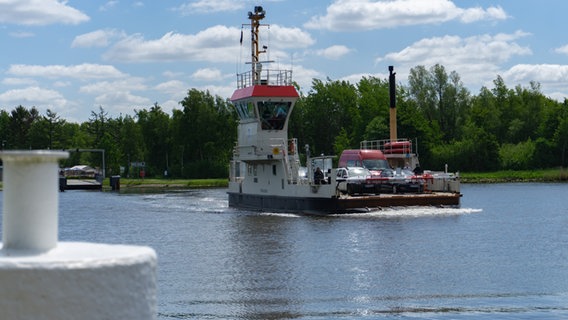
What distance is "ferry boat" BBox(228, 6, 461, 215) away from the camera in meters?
41.6

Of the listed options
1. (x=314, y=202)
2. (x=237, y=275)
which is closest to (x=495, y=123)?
(x=314, y=202)

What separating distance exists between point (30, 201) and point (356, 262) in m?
21.0

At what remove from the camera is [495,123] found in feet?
391

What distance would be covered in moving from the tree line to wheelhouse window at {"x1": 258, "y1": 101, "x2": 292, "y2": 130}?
177 ft

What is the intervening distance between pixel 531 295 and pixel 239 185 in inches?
1407

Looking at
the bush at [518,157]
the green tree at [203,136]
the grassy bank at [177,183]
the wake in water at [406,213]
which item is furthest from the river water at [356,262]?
the green tree at [203,136]

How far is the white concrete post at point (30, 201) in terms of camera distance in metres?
3.36

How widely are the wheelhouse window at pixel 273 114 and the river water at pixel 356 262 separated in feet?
16.6

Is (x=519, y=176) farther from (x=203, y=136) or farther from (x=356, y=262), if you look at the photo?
(x=356, y=262)

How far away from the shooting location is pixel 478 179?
10100cm

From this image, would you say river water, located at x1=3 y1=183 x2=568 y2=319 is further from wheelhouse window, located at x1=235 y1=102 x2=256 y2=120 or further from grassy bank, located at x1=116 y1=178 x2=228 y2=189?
grassy bank, located at x1=116 y1=178 x2=228 y2=189

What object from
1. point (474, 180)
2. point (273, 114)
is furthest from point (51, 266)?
point (474, 180)

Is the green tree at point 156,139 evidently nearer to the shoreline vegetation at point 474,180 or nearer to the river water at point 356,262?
the shoreline vegetation at point 474,180

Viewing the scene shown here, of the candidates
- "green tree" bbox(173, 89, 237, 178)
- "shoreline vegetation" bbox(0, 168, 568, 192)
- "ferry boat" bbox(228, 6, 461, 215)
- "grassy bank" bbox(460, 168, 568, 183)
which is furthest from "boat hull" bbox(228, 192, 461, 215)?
"green tree" bbox(173, 89, 237, 178)
